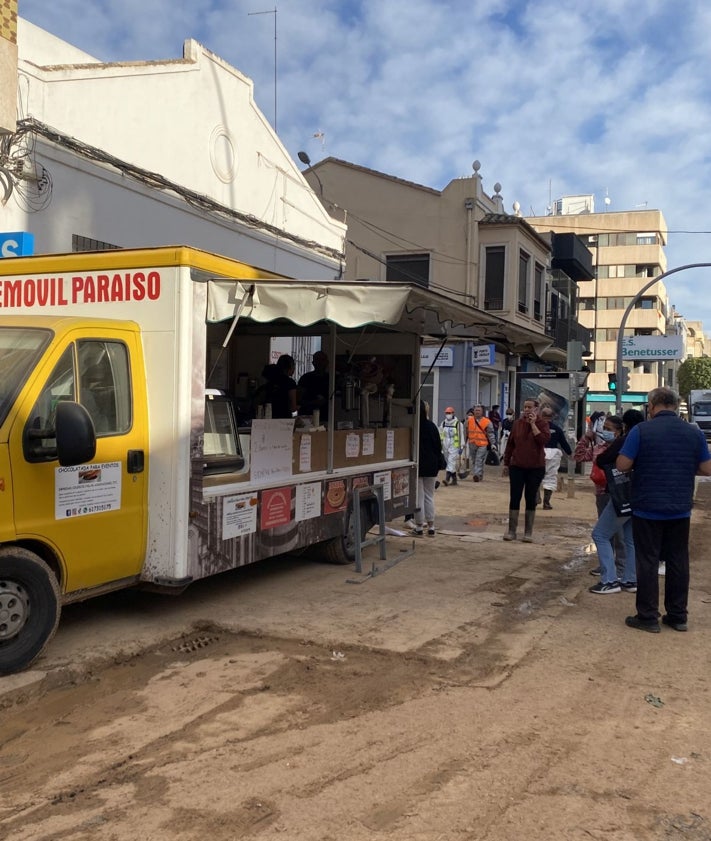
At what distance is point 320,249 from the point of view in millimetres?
17266

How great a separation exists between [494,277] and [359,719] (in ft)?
75.4

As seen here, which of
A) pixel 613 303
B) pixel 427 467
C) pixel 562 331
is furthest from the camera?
pixel 613 303

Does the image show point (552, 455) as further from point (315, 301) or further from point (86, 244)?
point (315, 301)

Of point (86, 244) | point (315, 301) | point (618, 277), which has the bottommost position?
point (315, 301)

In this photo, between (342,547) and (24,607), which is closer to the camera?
(24,607)

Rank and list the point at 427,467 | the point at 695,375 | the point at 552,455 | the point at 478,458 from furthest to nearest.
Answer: the point at 695,375 < the point at 478,458 < the point at 552,455 < the point at 427,467

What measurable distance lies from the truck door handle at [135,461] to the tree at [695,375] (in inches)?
3189

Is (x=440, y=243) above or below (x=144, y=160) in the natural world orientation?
above

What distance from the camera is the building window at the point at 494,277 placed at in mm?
25688

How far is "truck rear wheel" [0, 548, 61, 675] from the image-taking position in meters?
4.62

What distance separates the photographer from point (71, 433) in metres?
4.60

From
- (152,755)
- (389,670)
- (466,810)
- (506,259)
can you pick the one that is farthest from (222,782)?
(506,259)

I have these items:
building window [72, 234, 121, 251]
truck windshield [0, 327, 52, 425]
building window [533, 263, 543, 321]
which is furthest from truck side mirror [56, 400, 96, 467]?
building window [533, 263, 543, 321]

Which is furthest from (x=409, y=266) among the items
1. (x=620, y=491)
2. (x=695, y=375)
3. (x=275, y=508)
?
(x=695, y=375)
